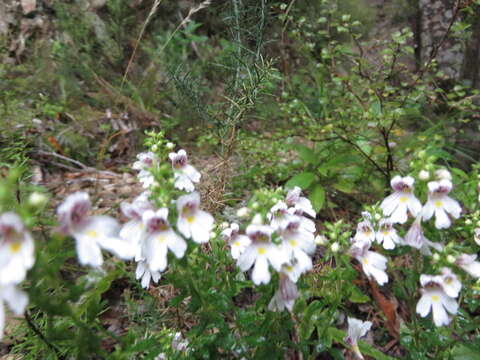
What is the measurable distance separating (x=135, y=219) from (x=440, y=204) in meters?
1.13

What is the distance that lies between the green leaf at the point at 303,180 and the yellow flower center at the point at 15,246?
2179mm

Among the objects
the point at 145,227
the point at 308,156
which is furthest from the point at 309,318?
the point at 308,156

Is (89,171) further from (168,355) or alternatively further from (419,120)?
(419,120)

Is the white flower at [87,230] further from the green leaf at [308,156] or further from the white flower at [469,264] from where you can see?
the green leaf at [308,156]

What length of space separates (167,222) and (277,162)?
232cm

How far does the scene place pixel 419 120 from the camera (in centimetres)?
441

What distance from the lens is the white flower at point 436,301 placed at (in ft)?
4.44

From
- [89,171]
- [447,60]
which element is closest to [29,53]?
[89,171]

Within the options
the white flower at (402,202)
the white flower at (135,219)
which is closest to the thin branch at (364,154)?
the white flower at (402,202)

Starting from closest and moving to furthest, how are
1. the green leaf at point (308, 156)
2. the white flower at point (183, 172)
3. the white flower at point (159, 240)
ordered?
the white flower at point (159, 240)
the white flower at point (183, 172)
the green leaf at point (308, 156)

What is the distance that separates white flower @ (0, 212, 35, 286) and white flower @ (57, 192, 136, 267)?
4.1 inches

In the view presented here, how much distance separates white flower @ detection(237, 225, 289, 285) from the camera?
1240 millimetres

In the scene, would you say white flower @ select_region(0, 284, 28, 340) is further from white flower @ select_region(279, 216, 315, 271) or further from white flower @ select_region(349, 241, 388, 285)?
white flower @ select_region(349, 241, 388, 285)

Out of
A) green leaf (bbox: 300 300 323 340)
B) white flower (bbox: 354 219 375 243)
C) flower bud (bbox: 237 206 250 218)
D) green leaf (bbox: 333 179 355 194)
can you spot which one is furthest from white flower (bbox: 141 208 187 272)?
green leaf (bbox: 333 179 355 194)
